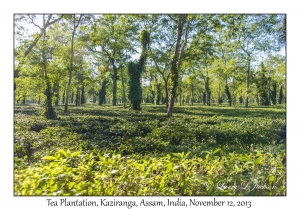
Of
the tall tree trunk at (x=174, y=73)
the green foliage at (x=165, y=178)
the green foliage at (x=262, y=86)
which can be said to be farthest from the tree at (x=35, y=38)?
the green foliage at (x=262, y=86)

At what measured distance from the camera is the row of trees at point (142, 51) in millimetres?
5574

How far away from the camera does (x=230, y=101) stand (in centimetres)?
1750

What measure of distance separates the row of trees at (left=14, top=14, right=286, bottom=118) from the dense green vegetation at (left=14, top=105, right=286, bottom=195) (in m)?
1.17

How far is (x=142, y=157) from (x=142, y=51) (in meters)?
5.60

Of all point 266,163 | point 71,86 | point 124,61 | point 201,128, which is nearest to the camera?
point 266,163

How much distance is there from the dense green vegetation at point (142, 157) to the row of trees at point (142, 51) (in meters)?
1.17

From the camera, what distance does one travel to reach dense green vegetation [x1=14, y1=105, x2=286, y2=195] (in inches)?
103

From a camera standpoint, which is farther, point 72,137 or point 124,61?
point 124,61

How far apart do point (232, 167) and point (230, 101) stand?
1586 centimetres

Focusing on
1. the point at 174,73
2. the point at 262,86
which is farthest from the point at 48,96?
the point at 262,86

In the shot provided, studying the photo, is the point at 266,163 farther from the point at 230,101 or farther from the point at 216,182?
the point at 230,101
